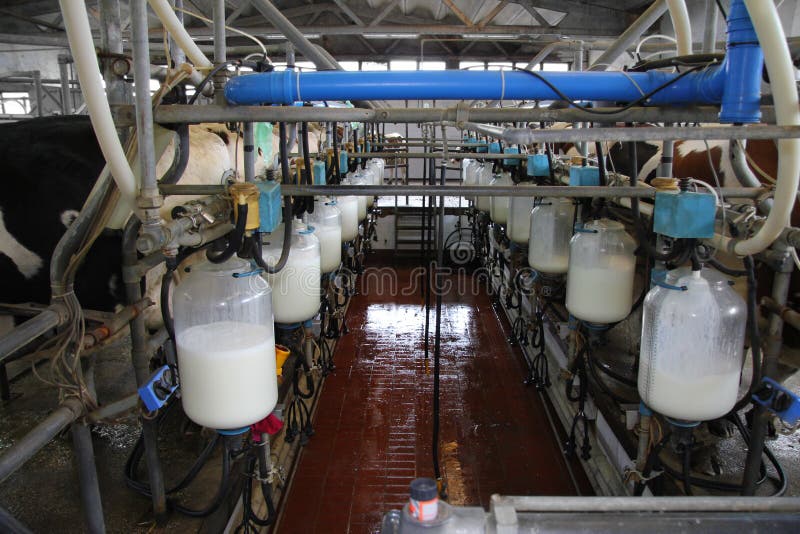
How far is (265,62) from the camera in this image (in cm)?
169

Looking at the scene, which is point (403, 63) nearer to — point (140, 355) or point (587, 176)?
point (587, 176)

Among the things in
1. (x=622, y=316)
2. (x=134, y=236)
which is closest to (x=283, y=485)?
(x=134, y=236)

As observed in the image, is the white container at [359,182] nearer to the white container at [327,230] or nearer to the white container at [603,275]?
the white container at [327,230]

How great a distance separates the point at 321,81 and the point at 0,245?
1819 millimetres

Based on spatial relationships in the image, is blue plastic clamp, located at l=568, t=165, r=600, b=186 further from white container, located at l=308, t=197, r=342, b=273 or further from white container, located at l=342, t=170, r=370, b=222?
white container, located at l=342, t=170, r=370, b=222

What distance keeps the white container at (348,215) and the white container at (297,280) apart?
173 centimetres

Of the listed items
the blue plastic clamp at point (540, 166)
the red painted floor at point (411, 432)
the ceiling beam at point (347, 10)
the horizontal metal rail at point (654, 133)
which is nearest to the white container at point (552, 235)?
the blue plastic clamp at point (540, 166)

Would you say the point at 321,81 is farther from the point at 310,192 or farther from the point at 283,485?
the point at 283,485

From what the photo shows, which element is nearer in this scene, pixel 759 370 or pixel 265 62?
pixel 265 62

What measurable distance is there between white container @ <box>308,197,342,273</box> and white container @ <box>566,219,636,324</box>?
1.64m

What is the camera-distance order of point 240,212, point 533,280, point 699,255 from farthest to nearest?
point 533,280 → point 699,255 → point 240,212

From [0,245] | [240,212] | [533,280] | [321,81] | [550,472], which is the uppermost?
[321,81]

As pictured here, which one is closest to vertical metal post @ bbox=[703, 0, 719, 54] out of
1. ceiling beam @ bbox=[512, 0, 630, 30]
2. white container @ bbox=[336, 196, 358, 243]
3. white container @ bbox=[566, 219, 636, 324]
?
white container @ bbox=[566, 219, 636, 324]

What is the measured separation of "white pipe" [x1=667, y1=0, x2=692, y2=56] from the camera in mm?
1656
